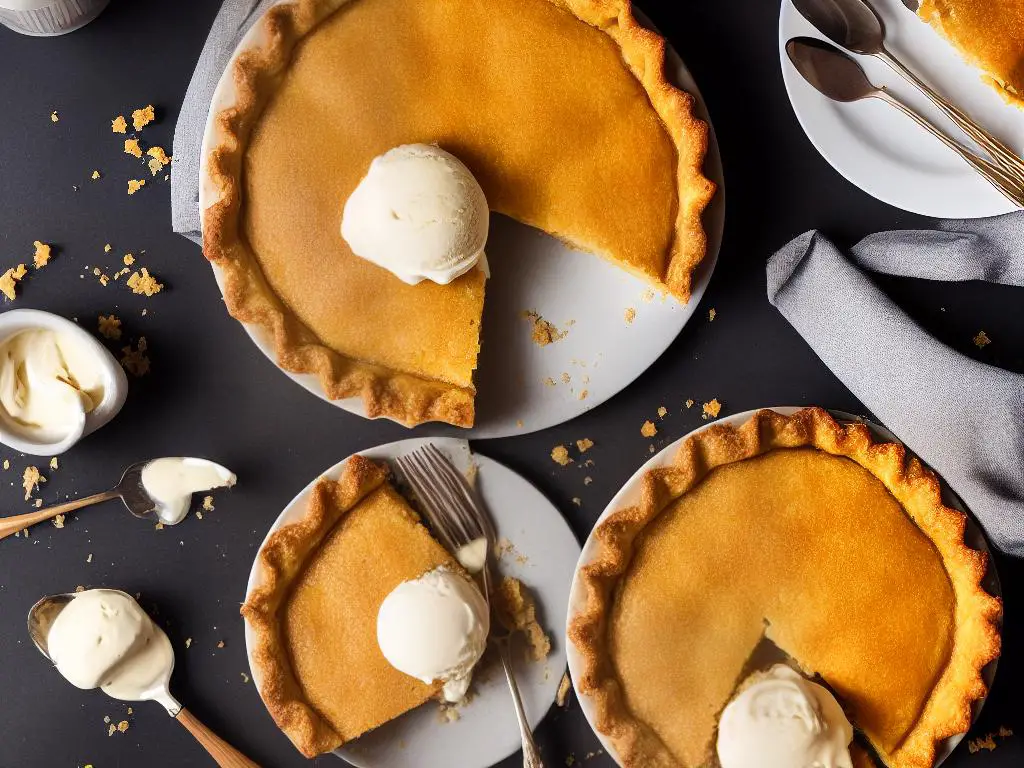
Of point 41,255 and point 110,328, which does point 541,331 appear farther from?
point 41,255

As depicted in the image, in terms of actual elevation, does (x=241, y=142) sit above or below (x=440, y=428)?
above

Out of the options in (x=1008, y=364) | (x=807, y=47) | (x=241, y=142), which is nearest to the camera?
(x=241, y=142)

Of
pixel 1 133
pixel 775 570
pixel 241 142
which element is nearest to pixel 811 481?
pixel 775 570

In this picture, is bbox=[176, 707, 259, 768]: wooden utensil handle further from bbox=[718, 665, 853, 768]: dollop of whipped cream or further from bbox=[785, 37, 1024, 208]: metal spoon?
bbox=[785, 37, 1024, 208]: metal spoon

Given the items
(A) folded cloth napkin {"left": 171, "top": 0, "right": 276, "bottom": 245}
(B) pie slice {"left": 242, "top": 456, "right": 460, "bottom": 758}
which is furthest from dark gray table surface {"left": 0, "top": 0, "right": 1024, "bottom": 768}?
(B) pie slice {"left": 242, "top": 456, "right": 460, "bottom": 758}

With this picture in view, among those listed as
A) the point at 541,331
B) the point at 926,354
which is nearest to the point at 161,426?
the point at 541,331

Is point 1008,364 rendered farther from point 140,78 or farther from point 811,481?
point 140,78
